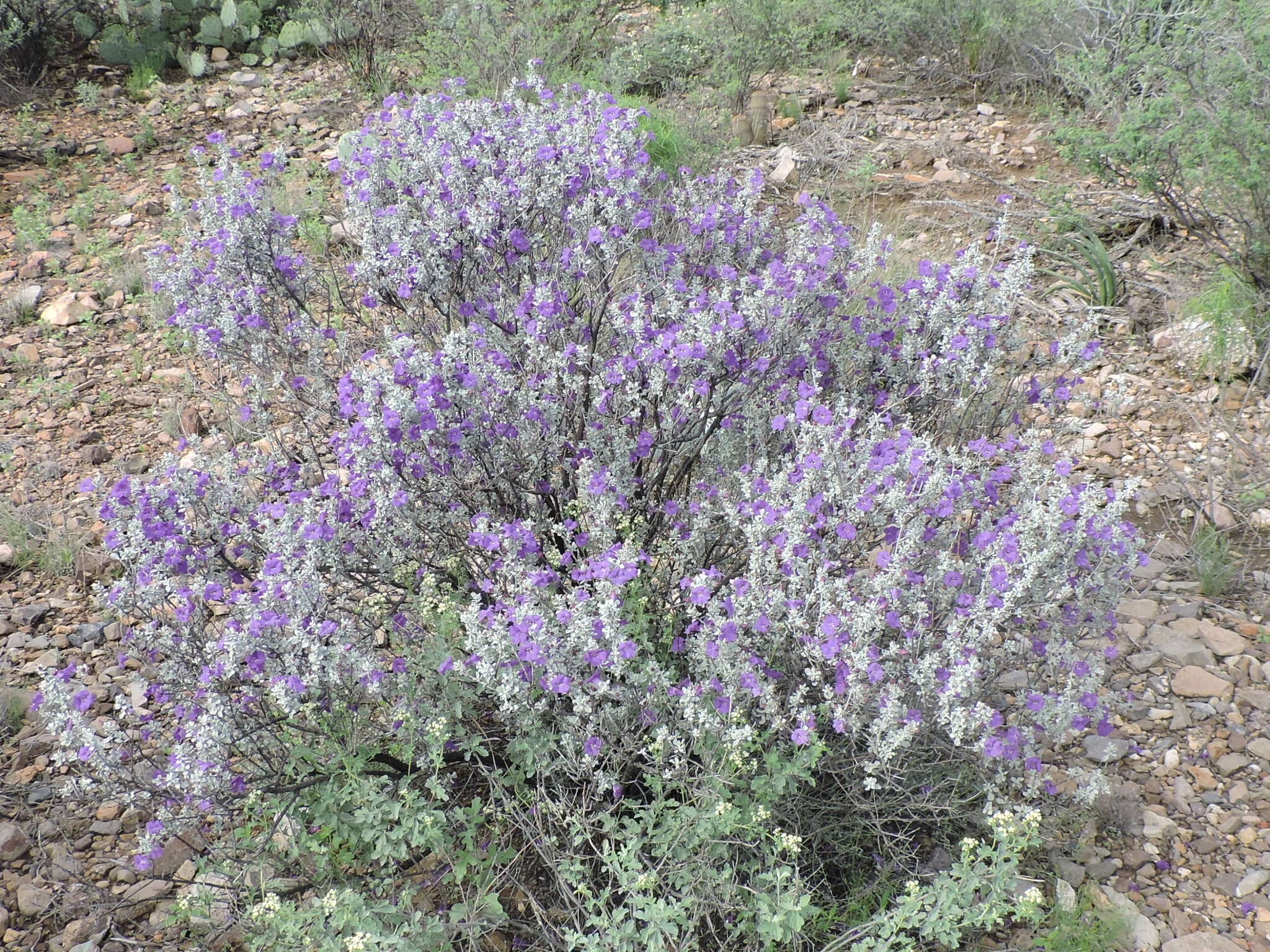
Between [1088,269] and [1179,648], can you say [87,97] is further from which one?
[1179,648]

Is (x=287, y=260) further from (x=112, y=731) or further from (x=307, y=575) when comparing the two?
(x=112, y=731)

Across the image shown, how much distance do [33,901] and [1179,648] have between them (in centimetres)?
337

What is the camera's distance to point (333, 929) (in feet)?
7.15

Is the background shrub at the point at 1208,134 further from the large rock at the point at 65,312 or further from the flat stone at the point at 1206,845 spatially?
the large rock at the point at 65,312

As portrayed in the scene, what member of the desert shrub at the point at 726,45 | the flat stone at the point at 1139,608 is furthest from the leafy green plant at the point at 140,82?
the flat stone at the point at 1139,608

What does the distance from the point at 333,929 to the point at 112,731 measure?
64cm

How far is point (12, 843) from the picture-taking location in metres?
2.73

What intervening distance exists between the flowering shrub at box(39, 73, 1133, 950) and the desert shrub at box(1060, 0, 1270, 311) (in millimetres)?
1645

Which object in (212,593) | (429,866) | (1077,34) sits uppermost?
(1077,34)

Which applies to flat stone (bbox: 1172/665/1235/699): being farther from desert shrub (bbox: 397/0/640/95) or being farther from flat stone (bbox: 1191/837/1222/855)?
desert shrub (bbox: 397/0/640/95)

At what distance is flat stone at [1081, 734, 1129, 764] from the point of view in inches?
113

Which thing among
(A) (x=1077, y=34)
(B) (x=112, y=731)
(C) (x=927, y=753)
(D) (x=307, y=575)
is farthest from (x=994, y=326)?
(A) (x=1077, y=34)

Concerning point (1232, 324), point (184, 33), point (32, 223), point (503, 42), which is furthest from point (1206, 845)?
point (184, 33)

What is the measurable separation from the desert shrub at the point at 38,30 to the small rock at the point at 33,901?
6.19 m
